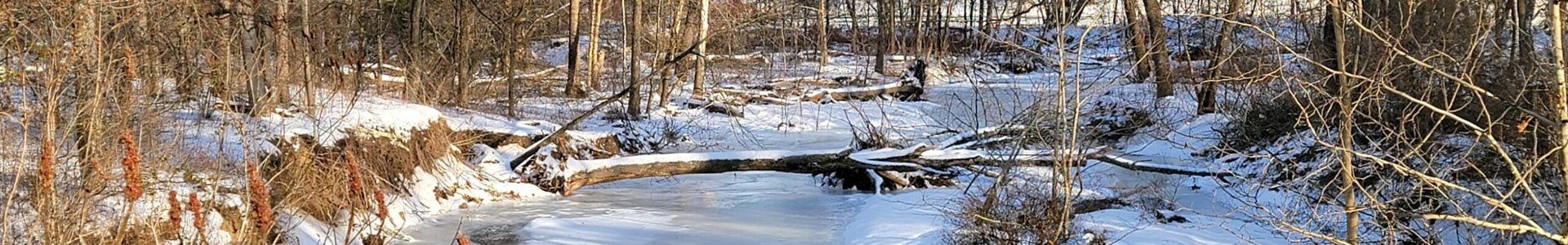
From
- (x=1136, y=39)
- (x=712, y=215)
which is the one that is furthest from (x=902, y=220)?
(x=1136, y=39)

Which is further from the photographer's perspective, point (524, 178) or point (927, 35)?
point (927, 35)

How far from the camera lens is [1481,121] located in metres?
9.47

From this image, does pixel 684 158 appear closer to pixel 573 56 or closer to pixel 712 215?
pixel 712 215

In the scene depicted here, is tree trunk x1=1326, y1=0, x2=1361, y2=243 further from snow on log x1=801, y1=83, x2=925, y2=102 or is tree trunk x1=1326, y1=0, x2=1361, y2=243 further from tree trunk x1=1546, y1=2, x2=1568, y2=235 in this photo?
snow on log x1=801, y1=83, x2=925, y2=102

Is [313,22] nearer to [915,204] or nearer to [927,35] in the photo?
[915,204]

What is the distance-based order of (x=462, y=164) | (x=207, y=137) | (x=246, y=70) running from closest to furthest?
1. (x=207, y=137)
2. (x=246, y=70)
3. (x=462, y=164)

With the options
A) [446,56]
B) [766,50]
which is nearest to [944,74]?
[766,50]

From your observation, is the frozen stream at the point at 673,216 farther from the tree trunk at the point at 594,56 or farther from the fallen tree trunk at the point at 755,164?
the tree trunk at the point at 594,56

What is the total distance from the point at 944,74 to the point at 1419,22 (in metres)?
18.2

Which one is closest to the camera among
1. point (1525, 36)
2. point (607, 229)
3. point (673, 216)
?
point (1525, 36)

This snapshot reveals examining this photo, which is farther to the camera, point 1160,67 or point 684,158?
point 1160,67

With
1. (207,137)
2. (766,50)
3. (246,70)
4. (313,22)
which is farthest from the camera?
(766,50)

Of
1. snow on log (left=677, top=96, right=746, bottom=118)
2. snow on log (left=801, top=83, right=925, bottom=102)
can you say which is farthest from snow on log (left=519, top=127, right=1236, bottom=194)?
snow on log (left=801, top=83, right=925, bottom=102)

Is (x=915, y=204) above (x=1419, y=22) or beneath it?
beneath
